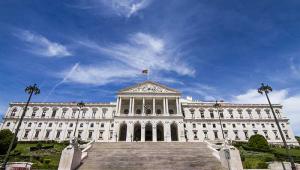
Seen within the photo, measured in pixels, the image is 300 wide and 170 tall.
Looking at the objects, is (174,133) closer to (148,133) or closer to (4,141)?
(148,133)

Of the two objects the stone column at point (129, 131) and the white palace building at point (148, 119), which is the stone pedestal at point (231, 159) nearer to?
the white palace building at point (148, 119)

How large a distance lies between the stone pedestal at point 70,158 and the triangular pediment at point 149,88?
3553 centimetres

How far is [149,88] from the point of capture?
190 feet

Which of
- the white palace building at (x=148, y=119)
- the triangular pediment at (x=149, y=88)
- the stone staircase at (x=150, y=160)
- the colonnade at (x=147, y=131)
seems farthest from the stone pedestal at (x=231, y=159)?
the triangular pediment at (x=149, y=88)

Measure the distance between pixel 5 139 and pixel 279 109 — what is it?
7159 centimetres

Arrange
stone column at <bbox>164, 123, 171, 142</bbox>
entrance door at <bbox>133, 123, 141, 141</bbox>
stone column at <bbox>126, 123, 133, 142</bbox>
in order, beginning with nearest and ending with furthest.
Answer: stone column at <bbox>164, 123, 171, 142</bbox> < stone column at <bbox>126, 123, 133, 142</bbox> < entrance door at <bbox>133, 123, 141, 141</bbox>

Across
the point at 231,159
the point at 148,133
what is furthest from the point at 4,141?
the point at 231,159

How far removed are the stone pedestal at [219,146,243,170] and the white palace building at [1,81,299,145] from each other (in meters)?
30.4

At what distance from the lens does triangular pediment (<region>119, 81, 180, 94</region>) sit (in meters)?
57.0

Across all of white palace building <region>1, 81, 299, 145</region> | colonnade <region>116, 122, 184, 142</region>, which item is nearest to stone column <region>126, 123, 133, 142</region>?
colonnade <region>116, 122, 184, 142</region>

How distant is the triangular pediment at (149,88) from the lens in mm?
56969

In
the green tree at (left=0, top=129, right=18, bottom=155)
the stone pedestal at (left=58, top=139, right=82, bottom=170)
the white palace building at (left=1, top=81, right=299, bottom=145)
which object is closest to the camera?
the stone pedestal at (left=58, top=139, right=82, bottom=170)

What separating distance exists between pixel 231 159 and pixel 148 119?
33.1 m

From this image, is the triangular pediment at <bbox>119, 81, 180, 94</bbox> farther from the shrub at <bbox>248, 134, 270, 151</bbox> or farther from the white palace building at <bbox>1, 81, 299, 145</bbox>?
the shrub at <bbox>248, 134, 270, 151</bbox>
